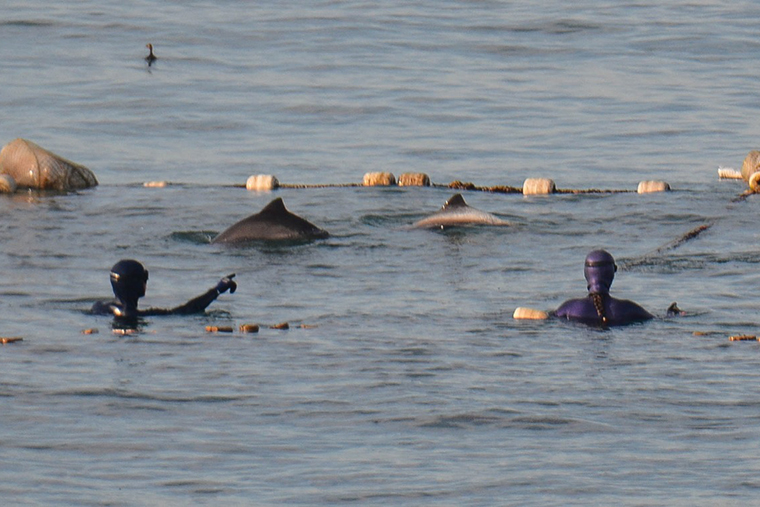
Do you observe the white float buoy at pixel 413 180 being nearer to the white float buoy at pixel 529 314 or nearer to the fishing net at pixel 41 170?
the fishing net at pixel 41 170

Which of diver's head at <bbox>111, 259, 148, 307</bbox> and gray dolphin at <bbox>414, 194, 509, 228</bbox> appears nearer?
diver's head at <bbox>111, 259, 148, 307</bbox>

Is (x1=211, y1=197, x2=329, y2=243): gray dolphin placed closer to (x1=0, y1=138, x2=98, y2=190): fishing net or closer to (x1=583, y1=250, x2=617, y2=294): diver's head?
(x1=0, y1=138, x2=98, y2=190): fishing net

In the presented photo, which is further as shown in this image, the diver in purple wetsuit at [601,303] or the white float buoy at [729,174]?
the white float buoy at [729,174]

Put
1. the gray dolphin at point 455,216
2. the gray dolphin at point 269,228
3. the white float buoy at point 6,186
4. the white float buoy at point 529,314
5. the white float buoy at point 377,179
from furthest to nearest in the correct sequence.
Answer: the white float buoy at point 377,179
the white float buoy at point 6,186
the gray dolphin at point 455,216
the gray dolphin at point 269,228
the white float buoy at point 529,314

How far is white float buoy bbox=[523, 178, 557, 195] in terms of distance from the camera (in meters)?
22.3

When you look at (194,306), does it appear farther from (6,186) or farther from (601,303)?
(6,186)

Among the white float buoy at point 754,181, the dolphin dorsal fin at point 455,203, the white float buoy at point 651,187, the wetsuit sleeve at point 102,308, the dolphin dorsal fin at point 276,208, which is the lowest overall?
the wetsuit sleeve at point 102,308

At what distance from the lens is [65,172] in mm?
22953

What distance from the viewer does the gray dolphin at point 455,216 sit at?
19.7 metres

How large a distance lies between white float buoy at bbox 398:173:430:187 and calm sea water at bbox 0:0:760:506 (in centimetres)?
41

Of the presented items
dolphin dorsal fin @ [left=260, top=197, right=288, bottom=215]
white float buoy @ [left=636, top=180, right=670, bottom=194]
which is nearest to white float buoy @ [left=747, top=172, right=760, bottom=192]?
white float buoy @ [left=636, top=180, right=670, bottom=194]

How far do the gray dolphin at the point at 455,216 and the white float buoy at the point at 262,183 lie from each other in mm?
3681

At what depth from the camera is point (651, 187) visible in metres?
22.2

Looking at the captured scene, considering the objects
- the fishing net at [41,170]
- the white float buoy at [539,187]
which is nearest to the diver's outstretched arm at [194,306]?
the white float buoy at [539,187]
